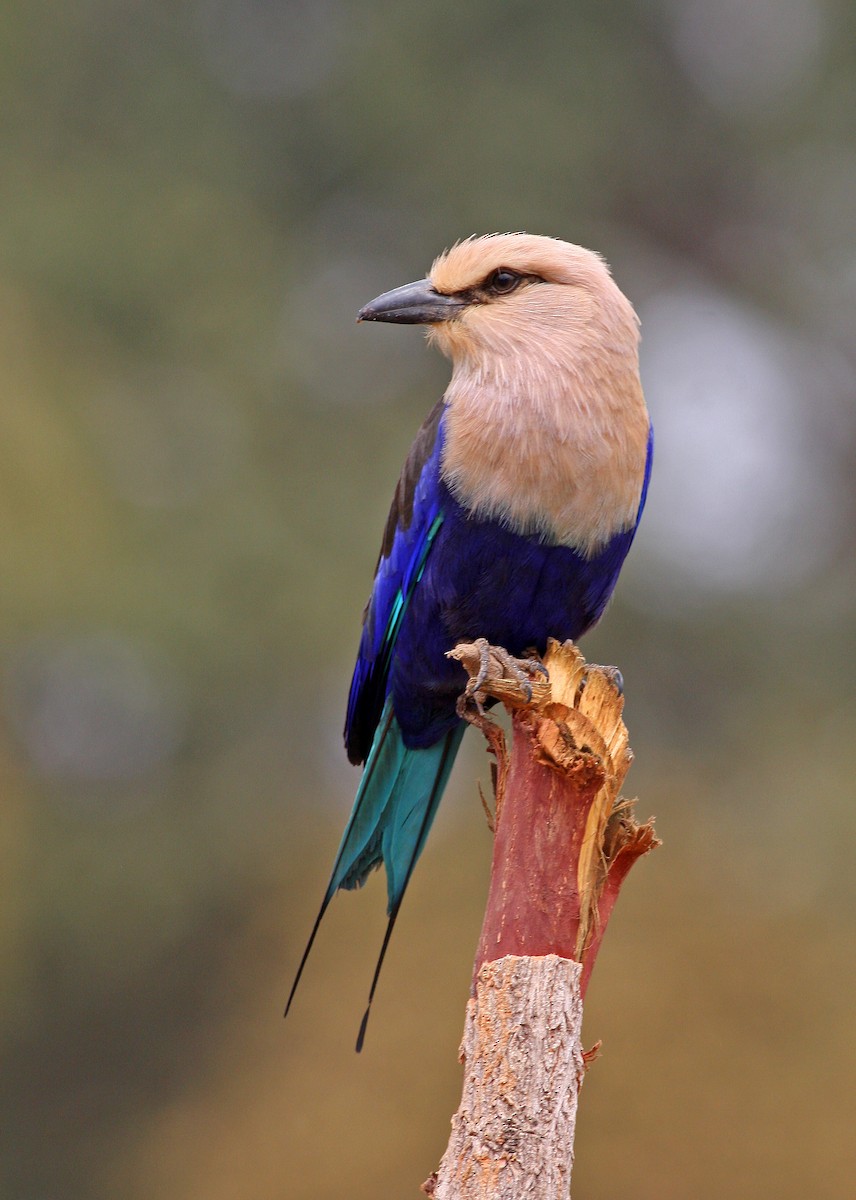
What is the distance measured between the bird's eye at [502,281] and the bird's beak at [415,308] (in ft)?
0.30

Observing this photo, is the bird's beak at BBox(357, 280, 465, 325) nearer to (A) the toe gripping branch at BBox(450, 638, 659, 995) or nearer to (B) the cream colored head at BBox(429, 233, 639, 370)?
(B) the cream colored head at BBox(429, 233, 639, 370)

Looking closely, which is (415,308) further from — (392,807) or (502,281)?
(392,807)

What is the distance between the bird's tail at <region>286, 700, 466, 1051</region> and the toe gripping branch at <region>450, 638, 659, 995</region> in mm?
678

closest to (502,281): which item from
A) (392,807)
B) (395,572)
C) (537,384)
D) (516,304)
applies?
(516,304)

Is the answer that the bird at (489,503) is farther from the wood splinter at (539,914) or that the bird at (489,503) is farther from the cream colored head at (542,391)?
the wood splinter at (539,914)

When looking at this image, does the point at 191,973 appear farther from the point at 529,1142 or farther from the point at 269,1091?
the point at 529,1142

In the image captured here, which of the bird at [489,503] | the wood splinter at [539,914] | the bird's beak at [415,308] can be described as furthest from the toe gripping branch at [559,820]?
the bird's beak at [415,308]

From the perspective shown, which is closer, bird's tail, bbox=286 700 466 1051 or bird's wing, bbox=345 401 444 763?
bird's wing, bbox=345 401 444 763

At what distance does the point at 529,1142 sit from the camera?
270 cm

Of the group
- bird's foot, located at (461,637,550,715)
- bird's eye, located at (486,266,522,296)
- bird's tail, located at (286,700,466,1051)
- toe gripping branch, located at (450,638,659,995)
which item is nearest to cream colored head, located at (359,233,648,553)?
bird's eye, located at (486,266,522,296)

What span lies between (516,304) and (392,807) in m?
1.34

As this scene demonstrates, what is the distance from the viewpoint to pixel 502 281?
12.7 feet

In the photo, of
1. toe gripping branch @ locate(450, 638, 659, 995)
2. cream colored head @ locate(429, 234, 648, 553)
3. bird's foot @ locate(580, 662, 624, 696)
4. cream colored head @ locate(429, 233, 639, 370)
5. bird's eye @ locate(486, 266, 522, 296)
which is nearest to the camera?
toe gripping branch @ locate(450, 638, 659, 995)

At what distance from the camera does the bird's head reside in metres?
3.73
